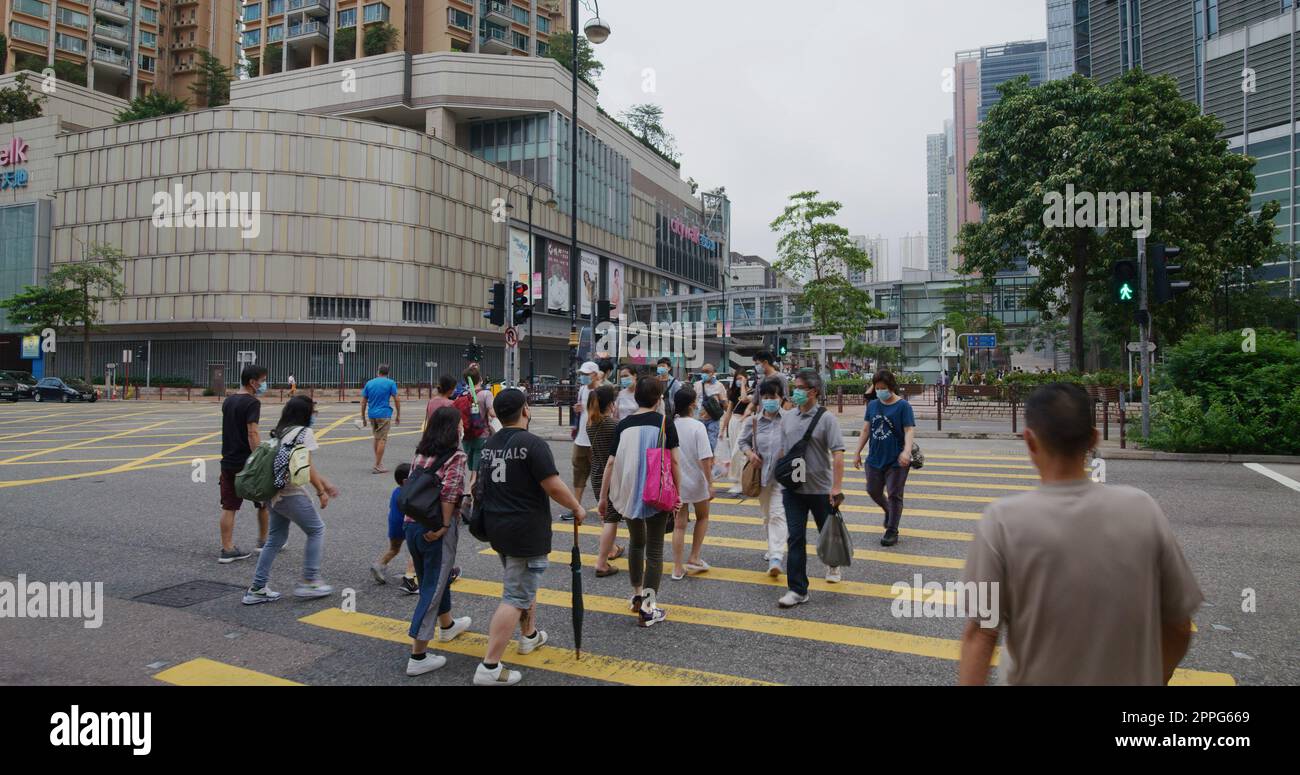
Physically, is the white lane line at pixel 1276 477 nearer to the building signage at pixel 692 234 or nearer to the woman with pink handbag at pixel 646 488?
the woman with pink handbag at pixel 646 488

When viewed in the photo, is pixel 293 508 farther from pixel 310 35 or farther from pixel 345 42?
pixel 310 35

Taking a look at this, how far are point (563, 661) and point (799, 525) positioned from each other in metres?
2.27

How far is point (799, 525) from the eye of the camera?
5820mm

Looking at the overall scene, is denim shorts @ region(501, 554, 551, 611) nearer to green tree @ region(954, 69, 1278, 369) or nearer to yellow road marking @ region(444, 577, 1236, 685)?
yellow road marking @ region(444, 577, 1236, 685)

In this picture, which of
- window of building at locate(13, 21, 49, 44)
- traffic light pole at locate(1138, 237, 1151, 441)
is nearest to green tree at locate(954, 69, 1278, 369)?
traffic light pole at locate(1138, 237, 1151, 441)

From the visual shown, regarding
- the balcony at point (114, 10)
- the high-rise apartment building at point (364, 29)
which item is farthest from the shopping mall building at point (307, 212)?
the balcony at point (114, 10)

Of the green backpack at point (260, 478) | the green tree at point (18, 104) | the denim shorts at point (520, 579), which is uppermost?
the green tree at point (18, 104)

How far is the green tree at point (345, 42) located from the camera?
6281cm

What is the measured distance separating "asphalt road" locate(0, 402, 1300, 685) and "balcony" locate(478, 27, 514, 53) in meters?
66.3

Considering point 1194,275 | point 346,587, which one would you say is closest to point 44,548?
point 346,587

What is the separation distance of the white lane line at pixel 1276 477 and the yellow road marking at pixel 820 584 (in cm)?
850

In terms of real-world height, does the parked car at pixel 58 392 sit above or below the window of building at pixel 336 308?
below

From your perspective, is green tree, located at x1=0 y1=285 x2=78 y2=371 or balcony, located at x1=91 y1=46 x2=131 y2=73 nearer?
green tree, located at x1=0 y1=285 x2=78 y2=371

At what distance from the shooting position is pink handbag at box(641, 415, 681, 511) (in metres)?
5.32
